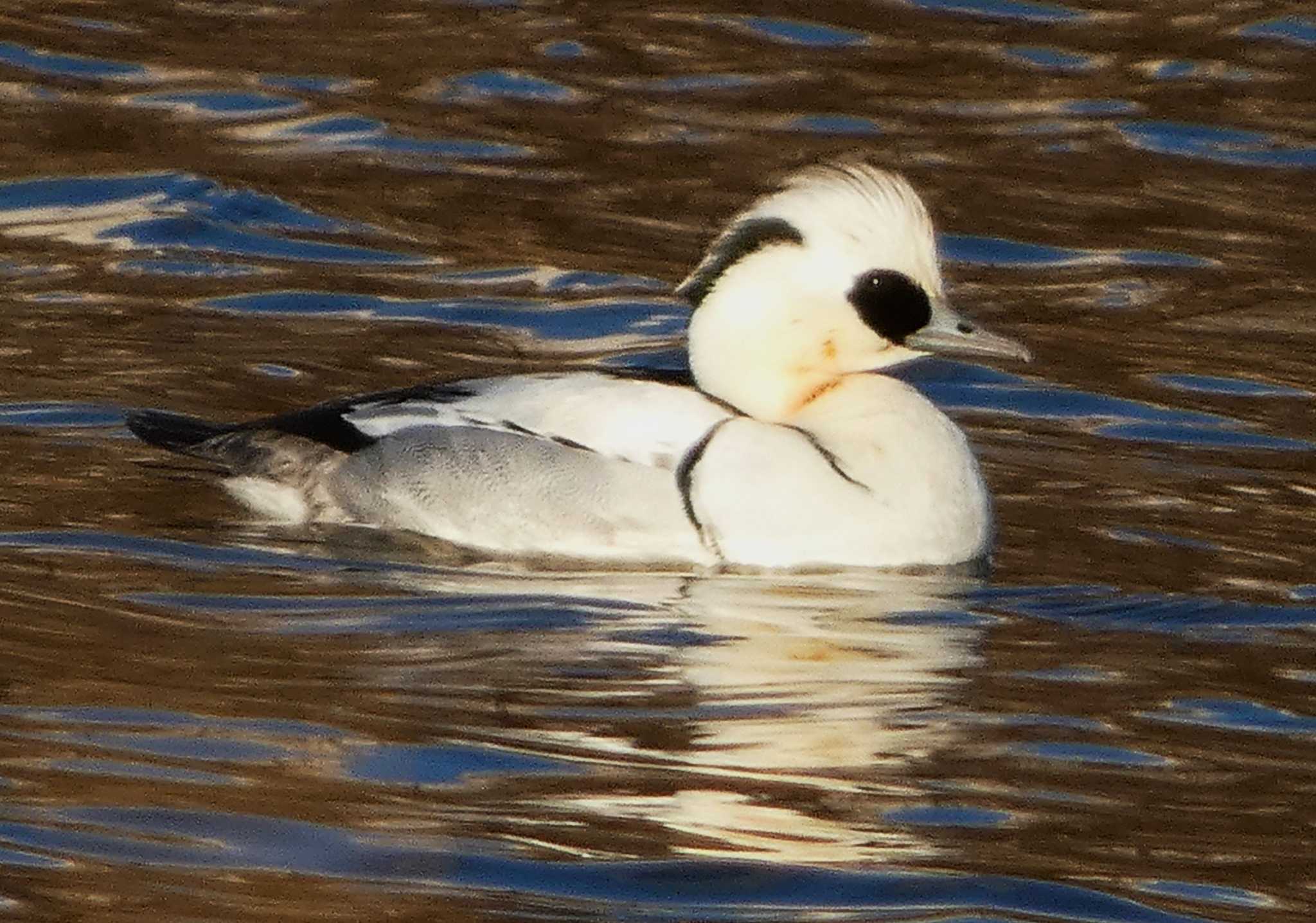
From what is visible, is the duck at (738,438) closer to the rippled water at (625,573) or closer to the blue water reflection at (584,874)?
the rippled water at (625,573)

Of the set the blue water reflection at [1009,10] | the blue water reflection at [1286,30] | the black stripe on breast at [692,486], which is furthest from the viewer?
the blue water reflection at [1009,10]

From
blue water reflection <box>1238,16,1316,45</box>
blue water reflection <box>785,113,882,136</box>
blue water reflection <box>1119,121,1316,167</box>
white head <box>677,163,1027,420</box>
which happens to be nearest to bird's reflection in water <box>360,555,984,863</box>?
white head <box>677,163,1027,420</box>

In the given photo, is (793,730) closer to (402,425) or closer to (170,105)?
(402,425)

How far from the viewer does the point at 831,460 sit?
8.54 meters

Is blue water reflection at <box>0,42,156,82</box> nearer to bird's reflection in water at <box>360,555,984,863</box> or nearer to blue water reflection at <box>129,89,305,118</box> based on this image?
blue water reflection at <box>129,89,305,118</box>

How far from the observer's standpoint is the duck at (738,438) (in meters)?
8.38

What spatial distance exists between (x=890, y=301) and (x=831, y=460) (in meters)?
0.51

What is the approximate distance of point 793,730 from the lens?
6.89 metres

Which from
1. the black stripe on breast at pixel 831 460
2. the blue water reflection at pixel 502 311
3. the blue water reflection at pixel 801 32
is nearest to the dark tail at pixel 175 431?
the black stripe on breast at pixel 831 460

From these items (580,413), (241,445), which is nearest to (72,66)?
(241,445)

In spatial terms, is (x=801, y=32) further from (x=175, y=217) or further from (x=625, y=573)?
(x=625, y=573)

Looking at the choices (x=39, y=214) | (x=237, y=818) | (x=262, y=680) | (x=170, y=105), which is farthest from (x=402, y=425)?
(x=170, y=105)

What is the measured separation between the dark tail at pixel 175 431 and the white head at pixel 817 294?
1535 mm

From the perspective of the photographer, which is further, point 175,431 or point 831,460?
point 175,431
